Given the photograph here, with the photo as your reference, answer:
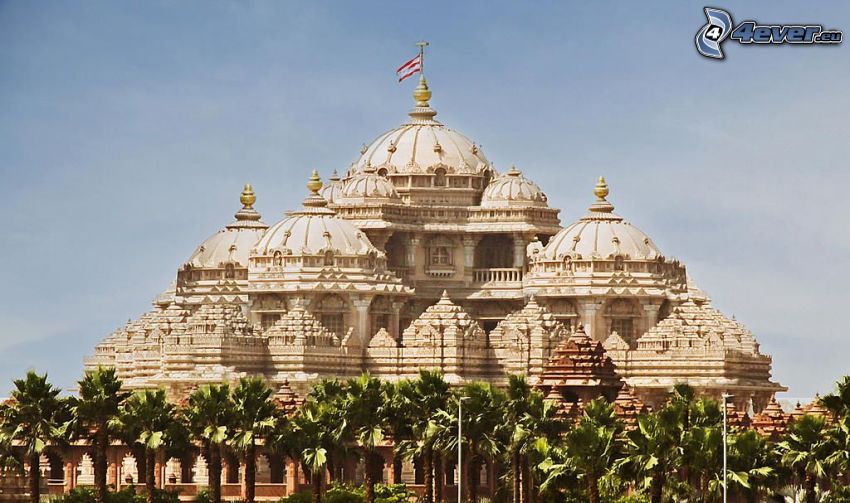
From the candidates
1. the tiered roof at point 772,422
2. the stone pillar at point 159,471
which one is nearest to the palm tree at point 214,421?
the stone pillar at point 159,471

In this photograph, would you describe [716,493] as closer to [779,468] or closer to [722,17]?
[779,468]

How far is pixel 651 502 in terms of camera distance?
165375mm

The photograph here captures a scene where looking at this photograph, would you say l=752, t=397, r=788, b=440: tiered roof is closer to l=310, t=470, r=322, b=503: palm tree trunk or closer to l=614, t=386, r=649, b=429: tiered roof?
l=614, t=386, r=649, b=429: tiered roof

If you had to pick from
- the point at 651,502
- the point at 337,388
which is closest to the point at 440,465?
the point at 337,388

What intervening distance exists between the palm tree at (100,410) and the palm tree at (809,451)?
3017cm

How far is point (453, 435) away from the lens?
17338 centimetres

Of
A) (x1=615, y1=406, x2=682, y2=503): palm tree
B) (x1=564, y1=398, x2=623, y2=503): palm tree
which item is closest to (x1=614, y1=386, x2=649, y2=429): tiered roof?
(x1=564, y1=398, x2=623, y2=503): palm tree

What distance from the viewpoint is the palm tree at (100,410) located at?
577ft

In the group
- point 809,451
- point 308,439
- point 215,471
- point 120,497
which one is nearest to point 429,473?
point 308,439

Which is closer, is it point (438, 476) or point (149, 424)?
point (149, 424)

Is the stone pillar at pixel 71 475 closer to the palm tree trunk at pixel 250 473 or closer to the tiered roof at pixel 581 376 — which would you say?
the palm tree trunk at pixel 250 473

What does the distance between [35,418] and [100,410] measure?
2.96m

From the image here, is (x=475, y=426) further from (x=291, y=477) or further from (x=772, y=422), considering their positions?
(x=772, y=422)

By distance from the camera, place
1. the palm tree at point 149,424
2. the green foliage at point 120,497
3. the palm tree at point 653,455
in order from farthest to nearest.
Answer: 1. the green foliage at point 120,497
2. the palm tree at point 149,424
3. the palm tree at point 653,455
